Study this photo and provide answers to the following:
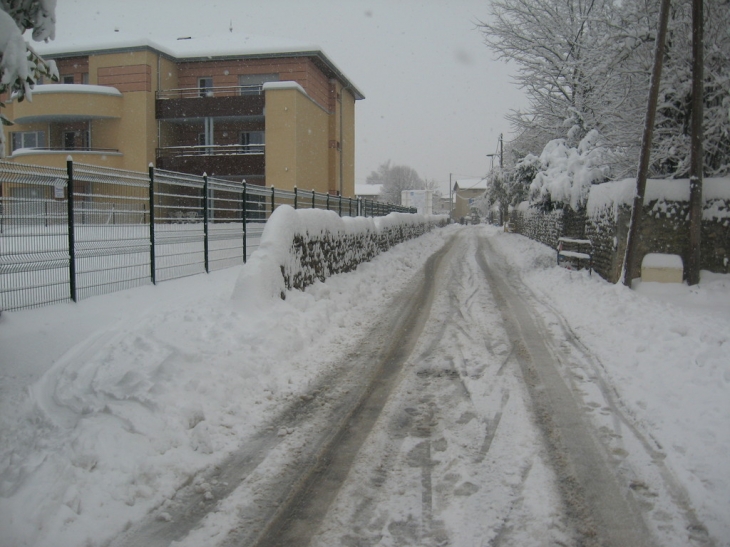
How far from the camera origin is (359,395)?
562 centimetres

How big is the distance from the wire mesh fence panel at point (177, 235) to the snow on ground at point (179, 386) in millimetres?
468

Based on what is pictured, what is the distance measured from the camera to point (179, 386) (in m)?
5.18

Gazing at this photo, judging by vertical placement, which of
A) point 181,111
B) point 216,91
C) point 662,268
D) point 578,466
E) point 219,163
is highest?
point 216,91

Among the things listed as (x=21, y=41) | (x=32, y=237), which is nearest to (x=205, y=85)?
(x=32, y=237)

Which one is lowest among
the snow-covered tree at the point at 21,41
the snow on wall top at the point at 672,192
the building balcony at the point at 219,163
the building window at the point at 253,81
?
the snow on wall top at the point at 672,192

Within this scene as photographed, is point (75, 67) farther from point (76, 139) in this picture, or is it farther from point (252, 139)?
point (252, 139)

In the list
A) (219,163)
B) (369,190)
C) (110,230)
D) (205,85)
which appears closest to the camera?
(110,230)

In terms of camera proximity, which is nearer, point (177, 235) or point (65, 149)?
point (177, 235)

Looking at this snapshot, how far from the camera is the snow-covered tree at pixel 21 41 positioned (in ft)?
12.2

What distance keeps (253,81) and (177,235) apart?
23.3 meters

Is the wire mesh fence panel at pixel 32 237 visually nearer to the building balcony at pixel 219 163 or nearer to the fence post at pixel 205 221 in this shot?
the fence post at pixel 205 221

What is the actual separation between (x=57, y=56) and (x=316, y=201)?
68.0 ft

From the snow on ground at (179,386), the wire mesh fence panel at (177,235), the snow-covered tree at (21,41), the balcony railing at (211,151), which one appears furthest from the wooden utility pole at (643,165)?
the balcony railing at (211,151)

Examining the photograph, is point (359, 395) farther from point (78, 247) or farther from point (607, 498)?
point (78, 247)
